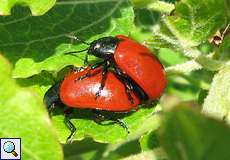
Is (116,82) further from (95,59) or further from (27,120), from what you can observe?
(27,120)

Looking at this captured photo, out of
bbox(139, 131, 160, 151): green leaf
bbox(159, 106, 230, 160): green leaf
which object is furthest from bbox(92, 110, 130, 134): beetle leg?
bbox(159, 106, 230, 160): green leaf

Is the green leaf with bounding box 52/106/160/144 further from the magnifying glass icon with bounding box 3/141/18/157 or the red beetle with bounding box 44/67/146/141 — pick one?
the magnifying glass icon with bounding box 3/141/18/157

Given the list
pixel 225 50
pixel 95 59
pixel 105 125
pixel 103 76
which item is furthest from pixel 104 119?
pixel 225 50

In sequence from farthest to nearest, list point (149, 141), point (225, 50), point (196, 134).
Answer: point (149, 141) → point (225, 50) → point (196, 134)

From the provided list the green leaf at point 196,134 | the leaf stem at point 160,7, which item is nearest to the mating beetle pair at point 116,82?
the leaf stem at point 160,7

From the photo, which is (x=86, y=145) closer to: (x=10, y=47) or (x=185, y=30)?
(x=10, y=47)

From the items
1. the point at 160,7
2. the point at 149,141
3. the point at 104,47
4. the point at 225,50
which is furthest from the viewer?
the point at 104,47
